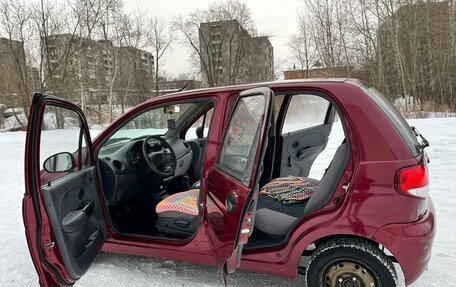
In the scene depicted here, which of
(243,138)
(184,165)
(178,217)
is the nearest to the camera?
(243,138)

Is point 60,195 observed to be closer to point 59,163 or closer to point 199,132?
point 59,163

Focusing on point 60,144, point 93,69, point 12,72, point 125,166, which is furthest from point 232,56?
point 60,144

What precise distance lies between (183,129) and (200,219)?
1.63m

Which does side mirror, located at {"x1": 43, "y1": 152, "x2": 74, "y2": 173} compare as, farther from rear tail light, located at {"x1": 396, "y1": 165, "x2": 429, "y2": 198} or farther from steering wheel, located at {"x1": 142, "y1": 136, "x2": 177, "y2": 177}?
rear tail light, located at {"x1": 396, "y1": 165, "x2": 429, "y2": 198}

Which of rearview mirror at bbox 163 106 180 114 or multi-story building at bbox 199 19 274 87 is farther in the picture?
multi-story building at bbox 199 19 274 87

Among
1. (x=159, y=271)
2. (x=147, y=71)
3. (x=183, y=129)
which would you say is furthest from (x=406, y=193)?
(x=147, y=71)

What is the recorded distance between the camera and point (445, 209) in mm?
3895

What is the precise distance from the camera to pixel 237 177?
2.01 metres

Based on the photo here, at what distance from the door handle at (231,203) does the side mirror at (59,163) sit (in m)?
1.22

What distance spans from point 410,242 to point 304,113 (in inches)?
72.7

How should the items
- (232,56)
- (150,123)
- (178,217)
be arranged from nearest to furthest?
1. (178,217)
2. (150,123)
3. (232,56)

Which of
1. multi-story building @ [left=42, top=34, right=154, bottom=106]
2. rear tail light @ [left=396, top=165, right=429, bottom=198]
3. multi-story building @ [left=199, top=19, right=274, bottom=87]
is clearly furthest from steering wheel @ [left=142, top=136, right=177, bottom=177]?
A: multi-story building @ [left=199, top=19, right=274, bottom=87]

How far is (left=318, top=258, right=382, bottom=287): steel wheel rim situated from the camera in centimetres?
205

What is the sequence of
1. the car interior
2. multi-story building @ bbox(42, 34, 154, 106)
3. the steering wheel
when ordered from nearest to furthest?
the car interior → the steering wheel → multi-story building @ bbox(42, 34, 154, 106)
